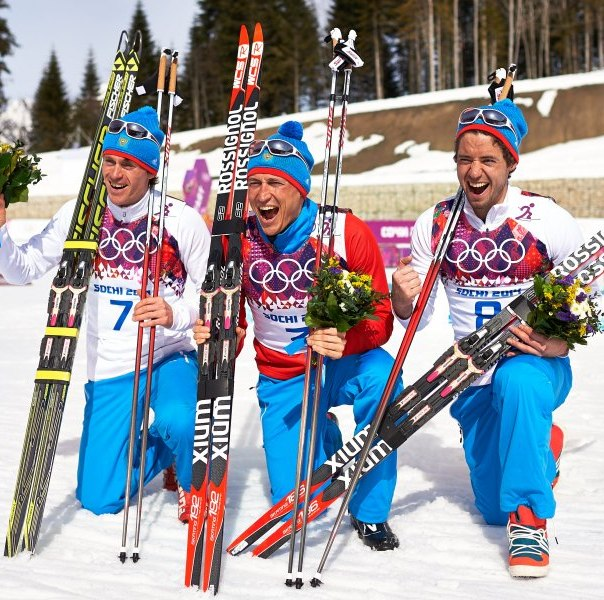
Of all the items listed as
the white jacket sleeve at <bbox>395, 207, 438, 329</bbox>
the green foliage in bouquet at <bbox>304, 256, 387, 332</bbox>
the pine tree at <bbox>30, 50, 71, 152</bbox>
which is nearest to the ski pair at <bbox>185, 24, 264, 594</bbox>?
the green foliage in bouquet at <bbox>304, 256, 387, 332</bbox>

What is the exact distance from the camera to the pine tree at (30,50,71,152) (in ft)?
207

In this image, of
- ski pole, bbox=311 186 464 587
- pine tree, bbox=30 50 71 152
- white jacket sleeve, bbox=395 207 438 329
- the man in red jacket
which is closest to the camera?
ski pole, bbox=311 186 464 587

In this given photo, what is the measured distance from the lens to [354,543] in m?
3.62

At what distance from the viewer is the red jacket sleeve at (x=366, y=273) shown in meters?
3.72

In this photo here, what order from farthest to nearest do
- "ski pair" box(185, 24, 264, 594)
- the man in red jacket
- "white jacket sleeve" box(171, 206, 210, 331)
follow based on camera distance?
1. "white jacket sleeve" box(171, 206, 210, 331)
2. the man in red jacket
3. "ski pair" box(185, 24, 264, 594)

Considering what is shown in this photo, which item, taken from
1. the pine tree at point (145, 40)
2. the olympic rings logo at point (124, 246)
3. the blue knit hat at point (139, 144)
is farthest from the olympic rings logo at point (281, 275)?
the pine tree at point (145, 40)

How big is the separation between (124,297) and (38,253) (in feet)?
1.68

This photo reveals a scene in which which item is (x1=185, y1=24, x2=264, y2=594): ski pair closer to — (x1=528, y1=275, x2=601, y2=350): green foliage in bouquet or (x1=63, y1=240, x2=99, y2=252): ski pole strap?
(x1=63, y1=240, x2=99, y2=252): ski pole strap

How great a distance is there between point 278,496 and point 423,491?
1.01 metres

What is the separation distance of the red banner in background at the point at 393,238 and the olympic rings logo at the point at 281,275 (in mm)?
11629

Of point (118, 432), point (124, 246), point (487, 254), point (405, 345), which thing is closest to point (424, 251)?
point (487, 254)

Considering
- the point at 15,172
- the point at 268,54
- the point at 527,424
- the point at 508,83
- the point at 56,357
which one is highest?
the point at 268,54

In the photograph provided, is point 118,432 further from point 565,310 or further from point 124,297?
point 565,310

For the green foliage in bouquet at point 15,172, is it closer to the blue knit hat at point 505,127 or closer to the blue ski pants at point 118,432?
the blue ski pants at point 118,432
